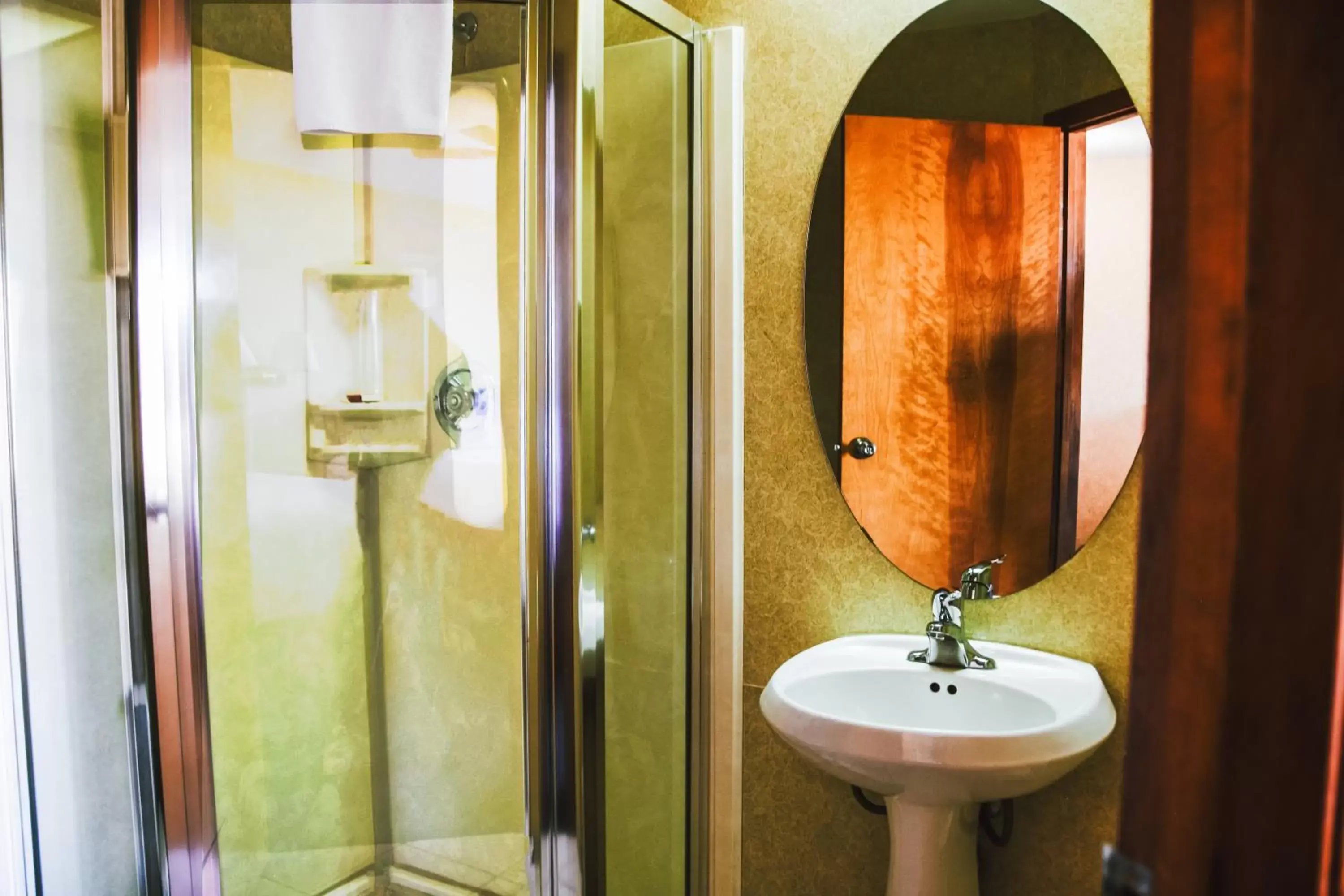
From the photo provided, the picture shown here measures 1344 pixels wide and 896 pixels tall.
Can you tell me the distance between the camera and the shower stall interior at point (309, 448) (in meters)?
1.22

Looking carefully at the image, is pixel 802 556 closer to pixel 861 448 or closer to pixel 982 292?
pixel 861 448

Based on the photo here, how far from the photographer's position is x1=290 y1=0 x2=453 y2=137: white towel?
44.7 inches

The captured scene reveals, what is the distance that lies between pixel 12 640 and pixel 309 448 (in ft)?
1.74

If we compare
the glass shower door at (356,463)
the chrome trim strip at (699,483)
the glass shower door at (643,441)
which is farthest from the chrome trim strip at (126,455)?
the chrome trim strip at (699,483)

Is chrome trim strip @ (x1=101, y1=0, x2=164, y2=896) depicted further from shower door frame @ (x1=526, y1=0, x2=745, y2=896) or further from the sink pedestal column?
the sink pedestal column

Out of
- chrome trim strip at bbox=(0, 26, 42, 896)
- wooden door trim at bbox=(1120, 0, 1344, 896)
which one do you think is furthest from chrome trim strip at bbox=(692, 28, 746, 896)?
wooden door trim at bbox=(1120, 0, 1344, 896)

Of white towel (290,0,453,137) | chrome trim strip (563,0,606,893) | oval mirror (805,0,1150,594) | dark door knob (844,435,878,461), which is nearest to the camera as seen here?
white towel (290,0,453,137)

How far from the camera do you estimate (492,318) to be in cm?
124

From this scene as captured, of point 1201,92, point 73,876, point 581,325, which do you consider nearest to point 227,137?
point 581,325

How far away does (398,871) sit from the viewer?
134cm

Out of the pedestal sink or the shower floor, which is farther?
the shower floor

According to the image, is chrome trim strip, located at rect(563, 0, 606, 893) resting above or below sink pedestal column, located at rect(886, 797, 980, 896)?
above

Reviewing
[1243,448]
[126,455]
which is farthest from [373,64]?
[1243,448]

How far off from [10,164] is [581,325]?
0.89 meters
